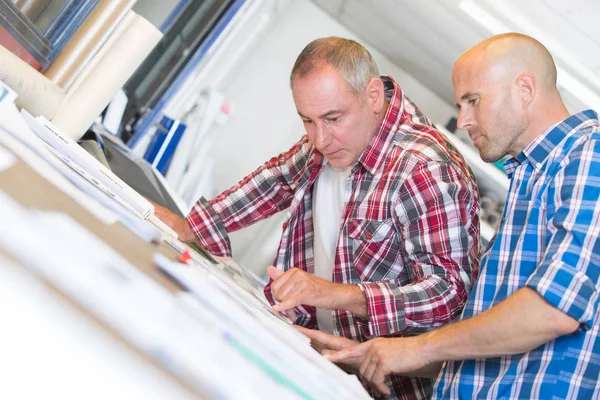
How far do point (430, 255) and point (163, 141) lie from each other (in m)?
1.65

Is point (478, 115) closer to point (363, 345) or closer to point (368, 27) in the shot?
point (363, 345)

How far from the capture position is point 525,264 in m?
1.11

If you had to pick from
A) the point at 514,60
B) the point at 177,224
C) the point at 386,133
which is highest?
the point at 514,60

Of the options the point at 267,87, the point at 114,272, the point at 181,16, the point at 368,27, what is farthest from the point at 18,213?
the point at 267,87

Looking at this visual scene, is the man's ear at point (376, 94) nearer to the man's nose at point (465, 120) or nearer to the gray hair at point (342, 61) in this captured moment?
the gray hair at point (342, 61)

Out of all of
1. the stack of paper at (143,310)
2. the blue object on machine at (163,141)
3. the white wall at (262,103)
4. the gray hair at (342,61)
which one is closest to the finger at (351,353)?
the stack of paper at (143,310)

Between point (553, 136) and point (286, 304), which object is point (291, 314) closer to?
point (286, 304)

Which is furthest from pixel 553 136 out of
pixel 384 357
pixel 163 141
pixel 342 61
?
pixel 163 141

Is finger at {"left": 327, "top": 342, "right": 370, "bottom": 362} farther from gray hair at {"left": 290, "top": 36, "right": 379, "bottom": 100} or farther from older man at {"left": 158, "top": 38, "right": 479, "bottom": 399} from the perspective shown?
gray hair at {"left": 290, "top": 36, "right": 379, "bottom": 100}

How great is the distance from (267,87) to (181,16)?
1.86m

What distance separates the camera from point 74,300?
431mm

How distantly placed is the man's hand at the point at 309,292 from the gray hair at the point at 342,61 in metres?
0.58

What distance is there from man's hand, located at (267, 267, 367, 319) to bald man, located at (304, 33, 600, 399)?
0.09 metres

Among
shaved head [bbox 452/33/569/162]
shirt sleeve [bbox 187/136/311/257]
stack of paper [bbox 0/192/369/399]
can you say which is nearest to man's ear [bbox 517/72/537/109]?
shaved head [bbox 452/33/569/162]
